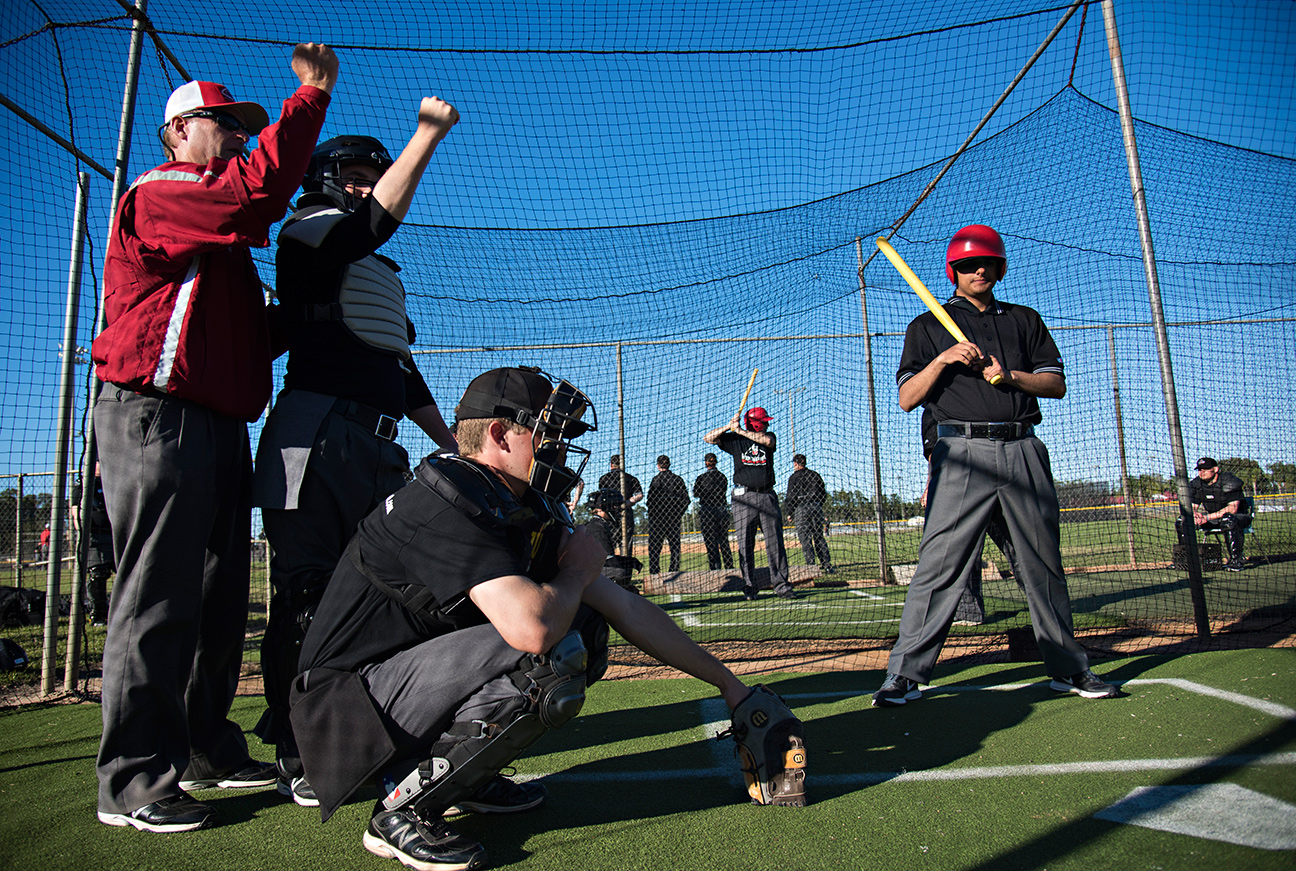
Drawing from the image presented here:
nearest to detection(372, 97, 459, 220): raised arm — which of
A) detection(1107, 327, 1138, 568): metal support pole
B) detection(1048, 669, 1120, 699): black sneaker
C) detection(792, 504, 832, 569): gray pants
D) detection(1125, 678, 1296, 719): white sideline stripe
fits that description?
detection(1048, 669, 1120, 699): black sneaker

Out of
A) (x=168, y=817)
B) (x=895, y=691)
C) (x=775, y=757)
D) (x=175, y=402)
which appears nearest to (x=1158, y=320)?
(x=895, y=691)

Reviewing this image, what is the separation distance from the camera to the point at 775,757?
1980 mm

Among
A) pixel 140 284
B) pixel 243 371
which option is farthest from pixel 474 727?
pixel 140 284

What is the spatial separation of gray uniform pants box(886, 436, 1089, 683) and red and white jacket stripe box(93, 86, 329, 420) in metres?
2.74

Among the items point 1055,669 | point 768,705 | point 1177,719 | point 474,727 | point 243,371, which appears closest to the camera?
point 474,727

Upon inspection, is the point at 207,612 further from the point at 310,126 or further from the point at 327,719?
the point at 310,126

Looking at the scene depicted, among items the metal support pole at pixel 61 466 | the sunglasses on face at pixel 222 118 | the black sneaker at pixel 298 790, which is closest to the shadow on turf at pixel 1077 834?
the black sneaker at pixel 298 790

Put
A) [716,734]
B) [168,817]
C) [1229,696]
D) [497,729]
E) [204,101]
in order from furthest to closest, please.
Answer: [1229,696], [716,734], [204,101], [168,817], [497,729]

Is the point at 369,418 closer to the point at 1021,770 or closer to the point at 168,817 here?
the point at 168,817

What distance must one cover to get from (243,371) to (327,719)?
1.14 meters

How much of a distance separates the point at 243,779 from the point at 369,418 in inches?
48.6

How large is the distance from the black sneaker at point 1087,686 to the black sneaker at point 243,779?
3.10 metres

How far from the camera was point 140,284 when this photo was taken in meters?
2.13

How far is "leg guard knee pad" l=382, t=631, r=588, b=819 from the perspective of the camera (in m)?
1.67
